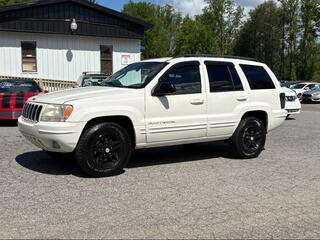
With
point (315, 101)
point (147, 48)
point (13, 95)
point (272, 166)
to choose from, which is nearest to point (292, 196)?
point (272, 166)

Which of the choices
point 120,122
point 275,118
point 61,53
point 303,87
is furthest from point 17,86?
point 303,87

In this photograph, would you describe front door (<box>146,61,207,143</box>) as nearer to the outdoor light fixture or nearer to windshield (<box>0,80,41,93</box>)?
windshield (<box>0,80,41,93</box>)

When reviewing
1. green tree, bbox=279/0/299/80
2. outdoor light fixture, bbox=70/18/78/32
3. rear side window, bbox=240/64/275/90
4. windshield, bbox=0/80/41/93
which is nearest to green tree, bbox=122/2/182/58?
green tree, bbox=279/0/299/80

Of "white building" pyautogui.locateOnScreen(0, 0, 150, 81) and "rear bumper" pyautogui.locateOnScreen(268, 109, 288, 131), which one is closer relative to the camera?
"rear bumper" pyautogui.locateOnScreen(268, 109, 288, 131)

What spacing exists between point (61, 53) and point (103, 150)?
18.3 metres

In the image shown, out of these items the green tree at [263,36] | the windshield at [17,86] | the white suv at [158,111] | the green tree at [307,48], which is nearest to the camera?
the white suv at [158,111]

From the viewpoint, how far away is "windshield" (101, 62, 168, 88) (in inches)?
296

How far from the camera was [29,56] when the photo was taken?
940 inches

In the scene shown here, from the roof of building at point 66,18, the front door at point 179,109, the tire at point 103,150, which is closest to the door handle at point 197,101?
the front door at point 179,109

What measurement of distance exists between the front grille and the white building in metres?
16.7

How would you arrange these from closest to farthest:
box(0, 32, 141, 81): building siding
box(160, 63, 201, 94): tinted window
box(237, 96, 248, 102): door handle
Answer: box(160, 63, 201, 94): tinted window → box(237, 96, 248, 102): door handle → box(0, 32, 141, 81): building siding

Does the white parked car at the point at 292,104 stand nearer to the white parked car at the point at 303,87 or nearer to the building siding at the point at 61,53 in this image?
the building siding at the point at 61,53

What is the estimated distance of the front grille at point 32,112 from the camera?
7.01 meters

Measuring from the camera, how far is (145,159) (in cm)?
850
